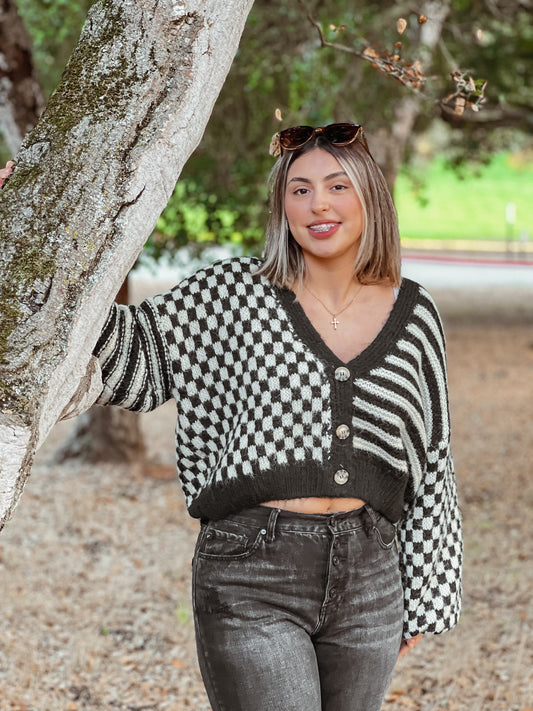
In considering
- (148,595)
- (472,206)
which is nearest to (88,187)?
(148,595)

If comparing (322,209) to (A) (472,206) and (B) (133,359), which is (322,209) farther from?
(A) (472,206)

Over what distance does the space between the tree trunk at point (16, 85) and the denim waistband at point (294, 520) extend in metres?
4.22

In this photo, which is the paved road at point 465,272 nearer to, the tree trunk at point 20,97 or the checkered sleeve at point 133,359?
the tree trunk at point 20,97

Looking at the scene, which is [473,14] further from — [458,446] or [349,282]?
[349,282]

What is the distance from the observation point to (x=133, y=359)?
199 centimetres

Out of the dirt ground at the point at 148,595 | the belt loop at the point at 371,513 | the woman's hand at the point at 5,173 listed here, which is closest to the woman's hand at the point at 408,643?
the belt loop at the point at 371,513

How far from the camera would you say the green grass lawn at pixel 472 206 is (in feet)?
106

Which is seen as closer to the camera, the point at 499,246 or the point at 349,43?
the point at 349,43

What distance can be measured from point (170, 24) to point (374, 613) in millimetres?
1283

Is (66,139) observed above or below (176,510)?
above

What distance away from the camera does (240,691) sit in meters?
1.95

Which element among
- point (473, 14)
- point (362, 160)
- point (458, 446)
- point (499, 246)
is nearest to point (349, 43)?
point (458, 446)

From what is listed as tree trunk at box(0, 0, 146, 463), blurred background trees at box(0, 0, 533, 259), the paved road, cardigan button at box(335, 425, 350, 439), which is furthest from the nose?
the paved road

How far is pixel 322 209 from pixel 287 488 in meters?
0.61
